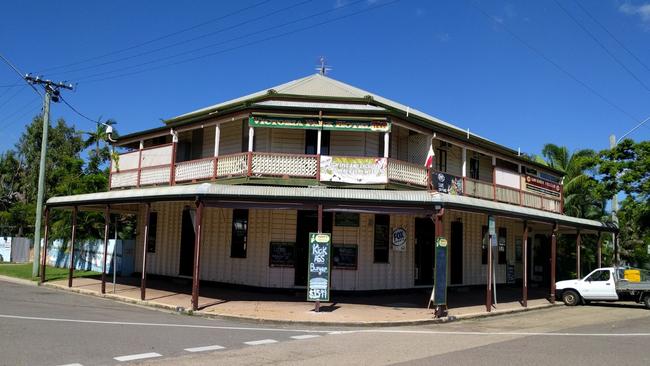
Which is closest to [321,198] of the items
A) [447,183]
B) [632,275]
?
[447,183]

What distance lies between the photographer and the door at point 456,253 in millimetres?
22688

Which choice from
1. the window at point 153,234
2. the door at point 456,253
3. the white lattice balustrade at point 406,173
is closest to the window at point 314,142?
the white lattice balustrade at point 406,173

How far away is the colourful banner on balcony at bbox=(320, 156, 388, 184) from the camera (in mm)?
17094

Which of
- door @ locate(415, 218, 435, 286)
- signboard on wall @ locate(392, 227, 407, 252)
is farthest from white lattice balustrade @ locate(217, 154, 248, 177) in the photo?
door @ locate(415, 218, 435, 286)

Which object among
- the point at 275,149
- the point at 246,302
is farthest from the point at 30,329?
the point at 275,149

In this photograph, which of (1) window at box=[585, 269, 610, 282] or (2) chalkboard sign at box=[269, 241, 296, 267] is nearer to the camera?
(2) chalkboard sign at box=[269, 241, 296, 267]

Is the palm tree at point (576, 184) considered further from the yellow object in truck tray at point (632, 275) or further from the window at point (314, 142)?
the window at point (314, 142)

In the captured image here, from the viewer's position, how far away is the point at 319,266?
15.1 meters

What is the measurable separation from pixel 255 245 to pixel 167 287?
3909 millimetres

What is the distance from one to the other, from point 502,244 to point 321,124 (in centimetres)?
1316

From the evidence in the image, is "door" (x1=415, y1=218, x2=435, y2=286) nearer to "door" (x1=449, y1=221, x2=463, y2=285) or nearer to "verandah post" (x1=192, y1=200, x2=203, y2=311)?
"door" (x1=449, y1=221, x2=463, y2=285)

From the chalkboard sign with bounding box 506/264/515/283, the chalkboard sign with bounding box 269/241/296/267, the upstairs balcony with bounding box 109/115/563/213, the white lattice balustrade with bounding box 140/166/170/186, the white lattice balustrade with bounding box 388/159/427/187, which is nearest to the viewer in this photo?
the upstairs balcony with bounding box 109/115/563/213

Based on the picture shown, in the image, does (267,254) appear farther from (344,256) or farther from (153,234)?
(153,234)

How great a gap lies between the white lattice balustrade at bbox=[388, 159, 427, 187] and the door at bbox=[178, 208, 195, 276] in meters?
8.79
